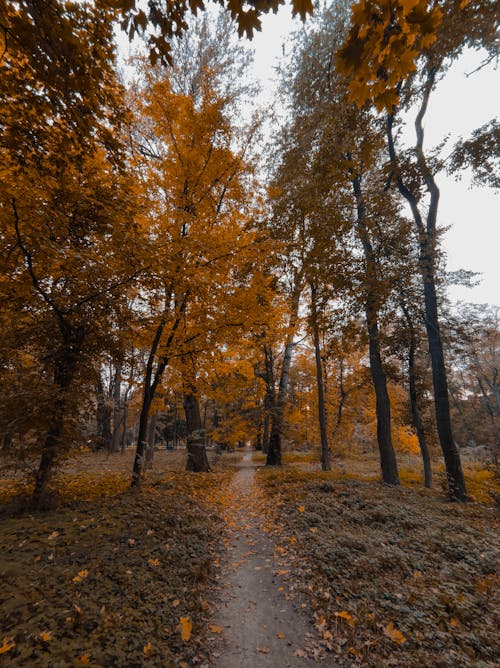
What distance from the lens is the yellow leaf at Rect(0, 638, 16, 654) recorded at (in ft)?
6.72

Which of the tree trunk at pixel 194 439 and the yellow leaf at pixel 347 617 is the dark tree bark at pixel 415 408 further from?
the yellow leaf at pixel 347 617

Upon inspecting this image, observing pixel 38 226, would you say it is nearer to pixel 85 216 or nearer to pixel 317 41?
pixel 85 216

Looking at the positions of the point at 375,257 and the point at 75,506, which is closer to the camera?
the point at 75,506

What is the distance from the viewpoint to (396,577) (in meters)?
3.45

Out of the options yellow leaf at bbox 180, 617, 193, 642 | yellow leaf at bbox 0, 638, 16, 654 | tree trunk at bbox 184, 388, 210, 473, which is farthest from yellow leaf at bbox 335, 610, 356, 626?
tree trunk at bbox 184, 388, 210, 473

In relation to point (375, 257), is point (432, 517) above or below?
below

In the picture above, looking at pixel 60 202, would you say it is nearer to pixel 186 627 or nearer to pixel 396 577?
pixel 186 627

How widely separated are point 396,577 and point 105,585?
3477 mm

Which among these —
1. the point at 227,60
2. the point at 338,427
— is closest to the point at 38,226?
the point at 227,60

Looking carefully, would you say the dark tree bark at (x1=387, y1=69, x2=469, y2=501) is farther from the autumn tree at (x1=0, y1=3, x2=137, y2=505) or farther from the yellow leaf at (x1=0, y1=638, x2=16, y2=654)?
the yellow leaf at (x1=0, y1=638, x2=16, y2=654)

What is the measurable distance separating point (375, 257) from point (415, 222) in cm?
227

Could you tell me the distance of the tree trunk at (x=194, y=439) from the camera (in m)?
10.5

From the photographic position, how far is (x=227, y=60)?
9734mm

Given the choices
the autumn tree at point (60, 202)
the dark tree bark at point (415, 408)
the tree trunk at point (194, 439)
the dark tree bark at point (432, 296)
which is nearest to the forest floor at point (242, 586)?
the dark tree bark at point (432, 296)
